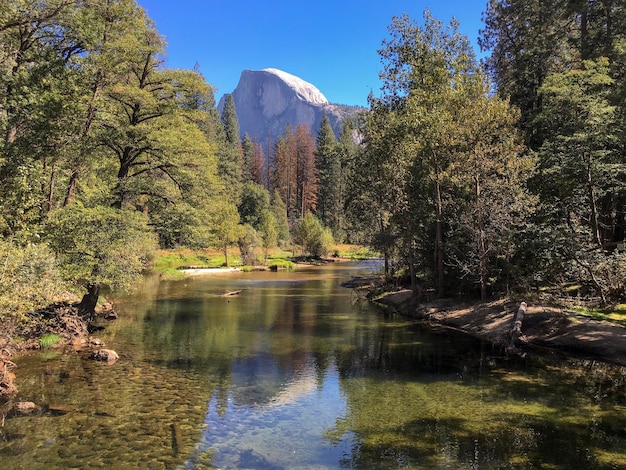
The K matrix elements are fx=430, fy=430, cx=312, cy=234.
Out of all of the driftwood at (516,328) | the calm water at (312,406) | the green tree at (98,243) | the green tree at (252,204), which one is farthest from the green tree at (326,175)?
the green tree at (98,243)

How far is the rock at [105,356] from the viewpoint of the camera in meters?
15.9

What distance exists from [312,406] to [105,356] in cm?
848

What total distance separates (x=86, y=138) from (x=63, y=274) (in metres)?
5.95

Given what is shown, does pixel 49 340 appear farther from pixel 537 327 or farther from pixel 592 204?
pixel 592 204

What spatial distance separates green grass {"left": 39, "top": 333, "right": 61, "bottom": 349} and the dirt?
19.0m

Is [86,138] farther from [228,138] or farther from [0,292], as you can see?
[228,138]

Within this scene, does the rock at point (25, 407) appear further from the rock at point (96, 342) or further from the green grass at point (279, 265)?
the green grass at point (279, 265)

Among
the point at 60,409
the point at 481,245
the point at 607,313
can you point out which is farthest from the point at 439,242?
the point at 60,409

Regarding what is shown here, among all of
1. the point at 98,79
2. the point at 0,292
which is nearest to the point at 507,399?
the point at 0,292

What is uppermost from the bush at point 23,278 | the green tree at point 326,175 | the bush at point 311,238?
the green tree at point 326,175

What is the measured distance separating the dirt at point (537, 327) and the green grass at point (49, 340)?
748 inches

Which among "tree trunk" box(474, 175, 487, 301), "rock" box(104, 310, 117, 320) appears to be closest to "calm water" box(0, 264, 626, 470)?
"rock" box(104, 310, 117, 320)

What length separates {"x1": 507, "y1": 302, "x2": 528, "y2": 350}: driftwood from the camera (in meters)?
19.0

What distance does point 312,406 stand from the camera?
1239 cm
